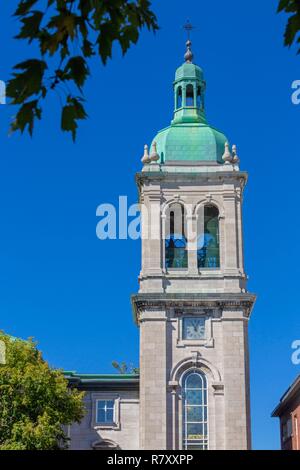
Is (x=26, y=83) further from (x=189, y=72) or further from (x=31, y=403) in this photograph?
(x=189, y=72)

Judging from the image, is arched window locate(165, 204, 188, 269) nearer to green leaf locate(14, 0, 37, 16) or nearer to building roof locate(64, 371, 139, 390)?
building roof locate(64, 371, 139, 390)

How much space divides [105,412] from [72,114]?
5303 centimetres

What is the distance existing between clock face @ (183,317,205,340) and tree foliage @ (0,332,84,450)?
25.9 ft

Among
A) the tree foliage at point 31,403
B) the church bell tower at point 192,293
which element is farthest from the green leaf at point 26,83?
the church bell tower at point 192,293

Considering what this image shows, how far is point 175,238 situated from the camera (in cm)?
6116

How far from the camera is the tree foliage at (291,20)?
10477 mm

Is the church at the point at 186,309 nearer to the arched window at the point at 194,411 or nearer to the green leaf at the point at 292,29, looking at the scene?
the arched window at the point at 194,411

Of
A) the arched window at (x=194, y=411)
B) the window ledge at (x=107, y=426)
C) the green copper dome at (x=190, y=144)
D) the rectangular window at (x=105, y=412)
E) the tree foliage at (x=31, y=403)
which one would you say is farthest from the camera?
the green copper dome at (x=190, y=144)

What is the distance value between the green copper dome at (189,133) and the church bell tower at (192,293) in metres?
0.06

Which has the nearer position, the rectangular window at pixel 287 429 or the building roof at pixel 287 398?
the building roof at pixel 287 398

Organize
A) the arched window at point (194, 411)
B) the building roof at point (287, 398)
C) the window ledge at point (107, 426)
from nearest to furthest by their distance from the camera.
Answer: the arched window at point (194, 411) < the window ledge at point (107, 426) < the building roof at point (287, 398)

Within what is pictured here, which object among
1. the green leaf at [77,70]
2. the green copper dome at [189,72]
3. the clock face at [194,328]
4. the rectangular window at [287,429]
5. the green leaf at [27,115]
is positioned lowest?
the green leaf at [27,115]

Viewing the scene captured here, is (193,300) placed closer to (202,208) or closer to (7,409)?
(202,208)
